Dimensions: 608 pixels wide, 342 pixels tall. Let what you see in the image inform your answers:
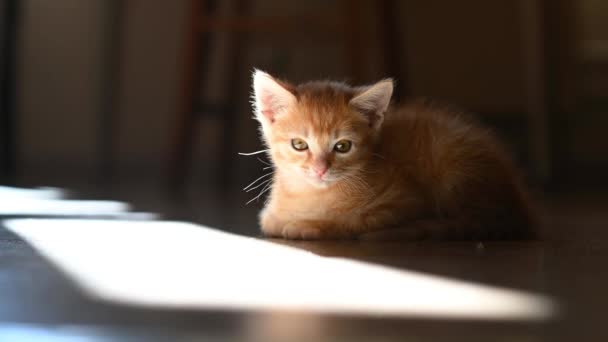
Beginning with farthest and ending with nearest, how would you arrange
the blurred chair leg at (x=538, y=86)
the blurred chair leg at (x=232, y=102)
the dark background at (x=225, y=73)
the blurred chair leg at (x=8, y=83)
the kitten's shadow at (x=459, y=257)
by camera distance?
the dark background at (x=225, y=73)
the blurred chair leg at (x=8, y=83)
the blurred chair leg at (x=232, y=102)
the blurred chair leg at (x=538, y=86)
the kitten's shadow at (x=459, y=257)

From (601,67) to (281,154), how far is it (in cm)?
252

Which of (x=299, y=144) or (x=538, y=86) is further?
(x=538, y=86)

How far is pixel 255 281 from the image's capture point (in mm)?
1146

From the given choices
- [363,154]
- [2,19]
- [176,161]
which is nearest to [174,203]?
[176,161]

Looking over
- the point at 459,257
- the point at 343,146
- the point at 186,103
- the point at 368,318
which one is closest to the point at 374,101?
the point at 343,146

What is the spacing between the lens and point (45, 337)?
81cm

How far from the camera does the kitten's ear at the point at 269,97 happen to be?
5.49 ft

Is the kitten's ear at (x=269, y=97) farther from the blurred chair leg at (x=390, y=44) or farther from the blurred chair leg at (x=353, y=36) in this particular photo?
the blurred chair leg at (x=390, y=44)

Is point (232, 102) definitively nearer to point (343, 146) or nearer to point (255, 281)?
point (343, 146)

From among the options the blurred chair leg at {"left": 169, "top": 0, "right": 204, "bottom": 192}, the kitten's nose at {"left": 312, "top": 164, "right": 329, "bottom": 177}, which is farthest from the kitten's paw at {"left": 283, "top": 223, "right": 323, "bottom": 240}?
the blurred chair leg at {"left": 169, "top": 0, "right": 204, "bottom": 192}

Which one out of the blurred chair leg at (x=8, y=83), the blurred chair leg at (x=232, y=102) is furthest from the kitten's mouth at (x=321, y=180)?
the blurred chair leg at (x=8, y=83)

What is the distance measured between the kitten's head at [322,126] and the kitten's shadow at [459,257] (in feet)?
0.49

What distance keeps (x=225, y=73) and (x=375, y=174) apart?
2.12m

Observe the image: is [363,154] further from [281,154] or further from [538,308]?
[538,308]
